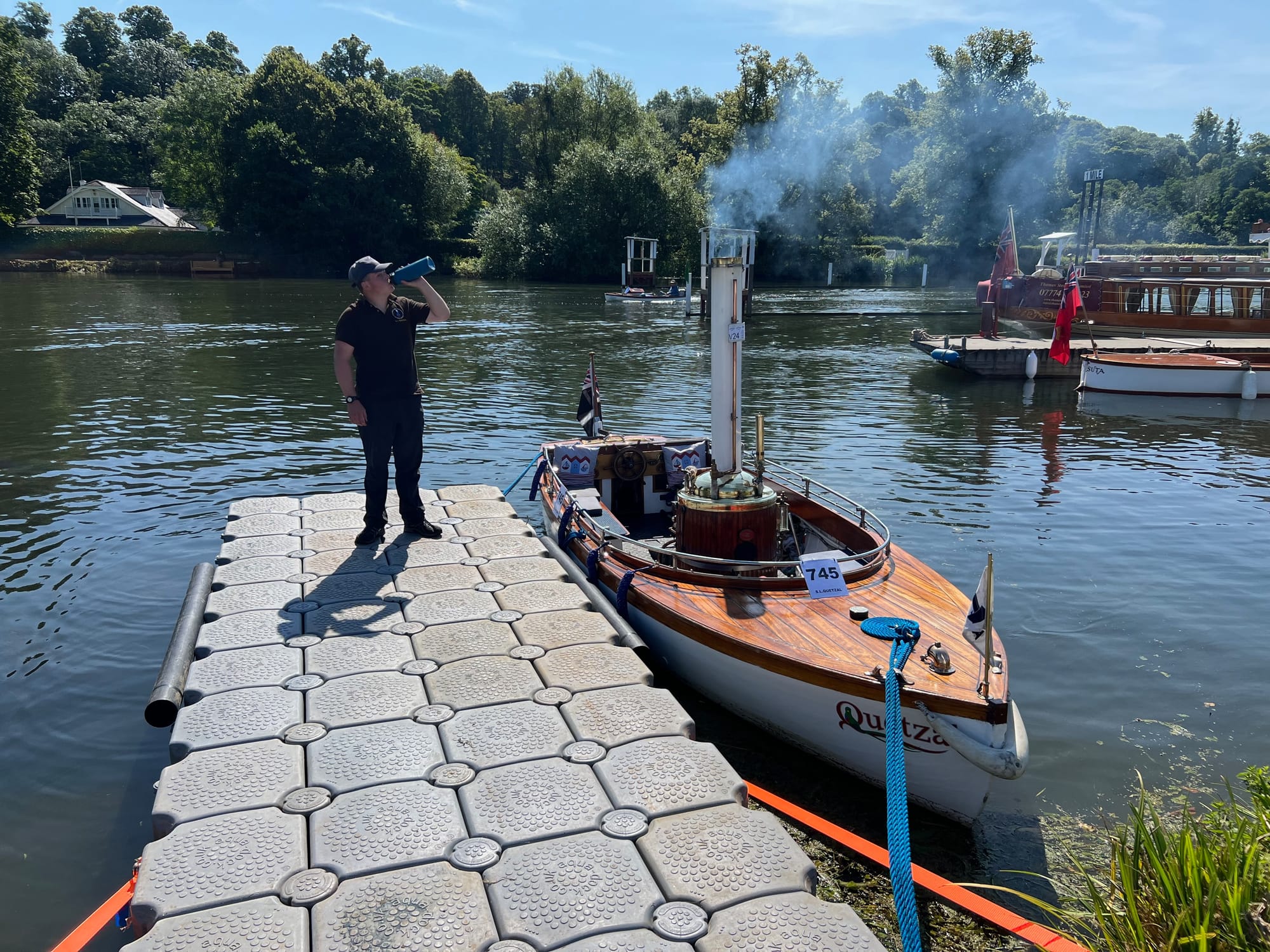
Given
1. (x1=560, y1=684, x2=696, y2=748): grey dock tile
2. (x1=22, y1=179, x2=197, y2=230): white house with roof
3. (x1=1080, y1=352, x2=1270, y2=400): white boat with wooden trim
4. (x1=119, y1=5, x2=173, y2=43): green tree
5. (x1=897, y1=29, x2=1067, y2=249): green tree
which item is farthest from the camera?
(x1=119, y1=5, x2=173, y2=43): green tree

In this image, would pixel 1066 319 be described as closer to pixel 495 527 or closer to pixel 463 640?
pixel 495 527

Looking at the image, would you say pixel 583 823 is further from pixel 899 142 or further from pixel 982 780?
pixel 899 142

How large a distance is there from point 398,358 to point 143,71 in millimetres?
130264

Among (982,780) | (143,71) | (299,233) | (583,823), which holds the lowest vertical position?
(982,780)

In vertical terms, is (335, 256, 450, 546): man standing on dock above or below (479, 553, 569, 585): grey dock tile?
above

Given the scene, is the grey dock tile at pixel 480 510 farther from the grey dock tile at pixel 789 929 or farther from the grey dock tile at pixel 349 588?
the grey dock tile at pixel 789 929

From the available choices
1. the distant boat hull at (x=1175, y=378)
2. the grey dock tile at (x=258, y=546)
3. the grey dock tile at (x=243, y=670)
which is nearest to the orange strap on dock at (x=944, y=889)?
the grey dock tile at (x=243, y=670)

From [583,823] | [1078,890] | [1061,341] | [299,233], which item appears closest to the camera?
[583,823]

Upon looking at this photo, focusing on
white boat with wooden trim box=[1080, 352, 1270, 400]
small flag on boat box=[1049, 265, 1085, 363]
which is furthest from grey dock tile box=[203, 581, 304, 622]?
white boat with wooden trim box=[1080, 352, 1270, 400]

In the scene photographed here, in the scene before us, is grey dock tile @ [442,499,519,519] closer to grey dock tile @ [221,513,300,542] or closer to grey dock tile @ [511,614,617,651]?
grey dock tile @ [221,513,300,542]

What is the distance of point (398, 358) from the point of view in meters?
8.02

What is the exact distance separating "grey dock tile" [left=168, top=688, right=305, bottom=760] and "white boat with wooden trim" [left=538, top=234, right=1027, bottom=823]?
3223 mm

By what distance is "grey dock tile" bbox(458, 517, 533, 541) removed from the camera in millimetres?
9125

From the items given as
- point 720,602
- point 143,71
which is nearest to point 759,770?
point 720,602
